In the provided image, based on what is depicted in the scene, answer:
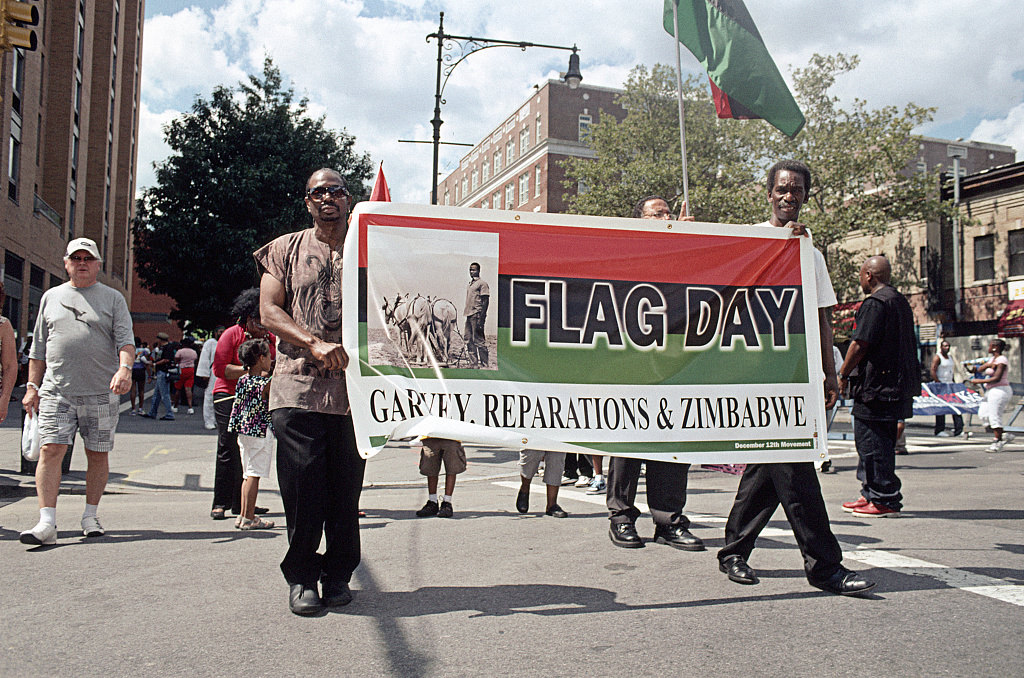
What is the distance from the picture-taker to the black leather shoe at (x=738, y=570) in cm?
427

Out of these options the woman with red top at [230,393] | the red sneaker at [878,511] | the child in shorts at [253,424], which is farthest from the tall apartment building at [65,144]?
the red sneaker at [878,511]

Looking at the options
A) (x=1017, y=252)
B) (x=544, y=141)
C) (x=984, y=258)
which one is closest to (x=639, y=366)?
A: (x=1017, y=252)

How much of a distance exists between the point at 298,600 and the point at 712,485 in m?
6.22

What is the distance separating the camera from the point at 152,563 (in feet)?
15.8

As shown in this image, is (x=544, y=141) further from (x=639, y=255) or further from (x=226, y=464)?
(x=639, y=255)

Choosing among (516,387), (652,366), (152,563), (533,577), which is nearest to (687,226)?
(652,366)

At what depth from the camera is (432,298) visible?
13.6 feet

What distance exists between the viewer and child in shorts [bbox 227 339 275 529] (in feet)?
20.1

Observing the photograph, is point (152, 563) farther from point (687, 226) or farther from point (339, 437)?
point (687, 226)

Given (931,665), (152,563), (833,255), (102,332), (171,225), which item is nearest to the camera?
(931,665)

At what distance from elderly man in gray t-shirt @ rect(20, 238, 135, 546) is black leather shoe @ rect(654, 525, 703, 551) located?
3629mm

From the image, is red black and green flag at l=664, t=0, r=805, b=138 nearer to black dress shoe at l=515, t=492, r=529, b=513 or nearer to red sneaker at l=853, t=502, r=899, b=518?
red sneaker at l=853, t=502, r=899, b=518

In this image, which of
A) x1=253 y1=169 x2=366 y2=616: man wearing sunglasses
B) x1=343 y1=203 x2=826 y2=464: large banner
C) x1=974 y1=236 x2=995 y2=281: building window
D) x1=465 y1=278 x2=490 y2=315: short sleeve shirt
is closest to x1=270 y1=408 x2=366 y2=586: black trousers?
x1=253 y1=169 x2=366 y2=616: man wearing sunglasses

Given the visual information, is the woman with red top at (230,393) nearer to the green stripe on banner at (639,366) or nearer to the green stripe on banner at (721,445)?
the green stripe on banner at (639,366)
